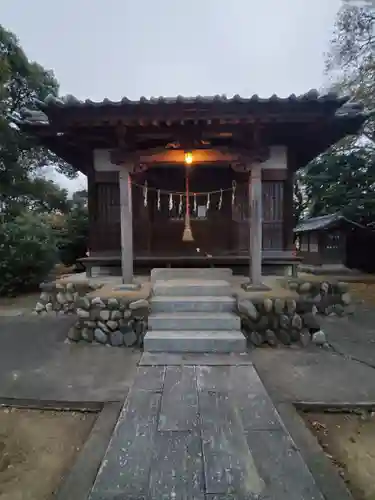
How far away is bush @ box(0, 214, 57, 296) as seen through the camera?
9.95 meters

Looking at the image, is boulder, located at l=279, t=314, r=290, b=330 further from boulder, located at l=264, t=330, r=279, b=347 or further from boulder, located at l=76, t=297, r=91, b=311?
boulder, located at l=76, t=297, r=91, b=311

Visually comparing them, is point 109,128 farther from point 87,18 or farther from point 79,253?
point 87,18

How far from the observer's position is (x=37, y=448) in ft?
8.23

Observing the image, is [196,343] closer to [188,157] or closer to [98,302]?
[98,302]

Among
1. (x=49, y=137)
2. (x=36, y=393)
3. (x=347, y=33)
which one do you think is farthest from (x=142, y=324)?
(x=347, y=33)

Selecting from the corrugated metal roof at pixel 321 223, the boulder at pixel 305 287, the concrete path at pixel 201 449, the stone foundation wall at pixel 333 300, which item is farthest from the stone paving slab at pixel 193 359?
the corrugated metal roof at pixel 321 223

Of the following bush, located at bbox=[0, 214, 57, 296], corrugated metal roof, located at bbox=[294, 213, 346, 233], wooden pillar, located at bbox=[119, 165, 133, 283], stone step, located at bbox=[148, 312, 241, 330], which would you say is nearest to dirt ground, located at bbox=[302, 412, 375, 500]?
stone step, located at bbox=[148, 312, 241, 330]

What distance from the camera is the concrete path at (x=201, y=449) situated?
190cm

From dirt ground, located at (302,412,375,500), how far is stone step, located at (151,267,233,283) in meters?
3.63

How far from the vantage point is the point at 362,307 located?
7.85m

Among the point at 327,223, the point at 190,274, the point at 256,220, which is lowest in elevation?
the point at 190,274

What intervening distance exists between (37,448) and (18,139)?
1490 cm

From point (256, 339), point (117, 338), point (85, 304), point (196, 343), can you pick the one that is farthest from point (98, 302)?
point (256, 339)

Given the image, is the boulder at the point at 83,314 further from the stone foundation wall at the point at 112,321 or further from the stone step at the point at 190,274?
the stone step at the point at 190,274
